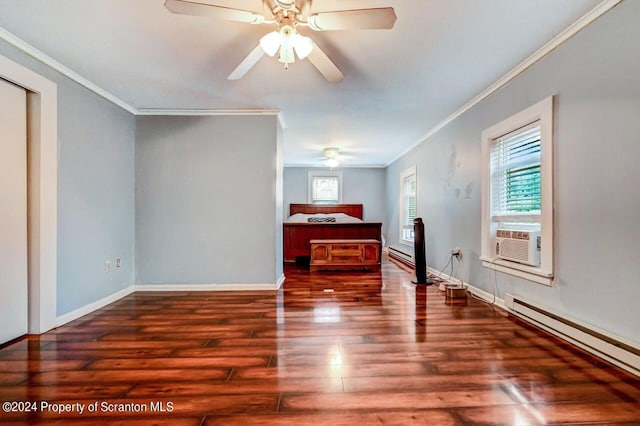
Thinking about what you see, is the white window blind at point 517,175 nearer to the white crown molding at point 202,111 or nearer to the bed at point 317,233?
the white crown molding at point 202,111

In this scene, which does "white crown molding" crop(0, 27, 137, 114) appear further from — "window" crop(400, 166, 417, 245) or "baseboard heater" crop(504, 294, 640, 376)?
"window" crop(400, 166, 417, 245)

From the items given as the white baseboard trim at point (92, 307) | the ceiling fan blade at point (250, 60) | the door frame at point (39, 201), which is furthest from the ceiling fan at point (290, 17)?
the white baseboard trim at point (92, 307)

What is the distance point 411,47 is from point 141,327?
2.99 metres

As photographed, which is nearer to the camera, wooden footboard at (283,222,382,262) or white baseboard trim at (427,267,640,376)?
white baseboard trim at (427,267,640,376)

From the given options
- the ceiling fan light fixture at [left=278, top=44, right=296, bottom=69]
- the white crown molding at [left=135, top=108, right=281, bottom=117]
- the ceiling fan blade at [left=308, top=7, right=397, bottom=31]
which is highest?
the white crown molding at [left=135, top=108, right=281, bottom=117]

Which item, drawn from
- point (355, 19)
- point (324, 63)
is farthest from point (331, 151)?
point (355, 19)

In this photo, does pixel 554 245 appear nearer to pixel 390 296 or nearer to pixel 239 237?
pixel 390 296

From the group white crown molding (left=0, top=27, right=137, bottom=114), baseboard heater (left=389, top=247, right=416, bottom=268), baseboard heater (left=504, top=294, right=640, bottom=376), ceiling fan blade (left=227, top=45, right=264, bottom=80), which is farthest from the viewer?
baseboard heater (left=389, top=247, right=416, bottom=268)

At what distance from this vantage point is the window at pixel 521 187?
2311 millimetres

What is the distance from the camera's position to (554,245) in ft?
7.39

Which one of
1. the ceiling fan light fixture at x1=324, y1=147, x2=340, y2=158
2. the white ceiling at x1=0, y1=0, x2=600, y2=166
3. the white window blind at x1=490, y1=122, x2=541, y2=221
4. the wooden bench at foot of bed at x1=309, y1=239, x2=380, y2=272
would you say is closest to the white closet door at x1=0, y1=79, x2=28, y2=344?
the white ceiling at x1=0, y1=0, x2=600, y2=166

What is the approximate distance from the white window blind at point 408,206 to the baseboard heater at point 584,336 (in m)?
3.40

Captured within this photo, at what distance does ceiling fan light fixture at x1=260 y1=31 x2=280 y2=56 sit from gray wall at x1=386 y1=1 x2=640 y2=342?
1.96 metres

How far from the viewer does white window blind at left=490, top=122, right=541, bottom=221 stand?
8.34 feet
